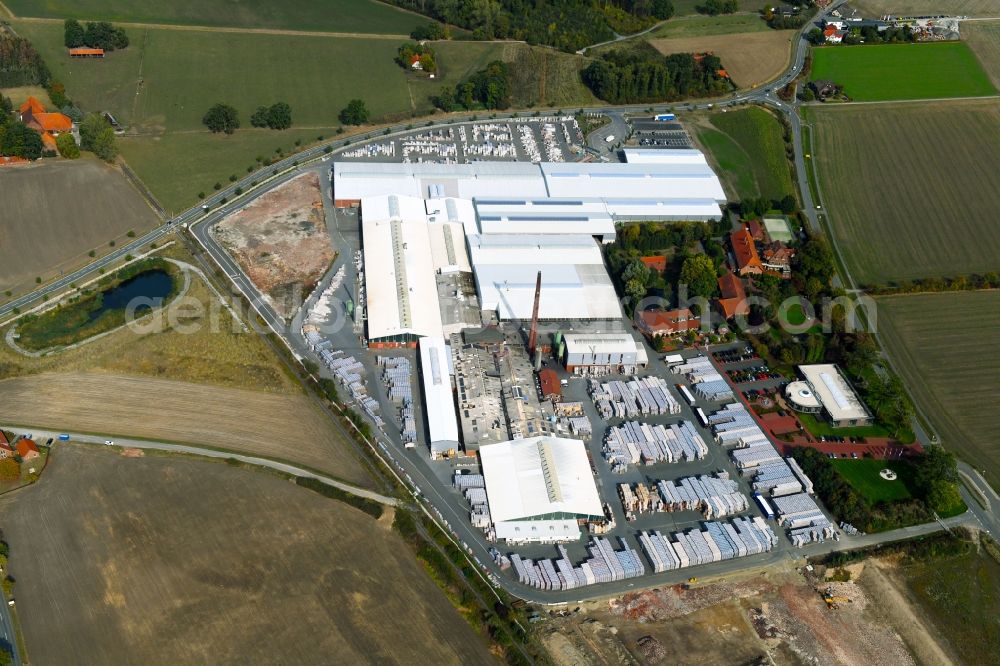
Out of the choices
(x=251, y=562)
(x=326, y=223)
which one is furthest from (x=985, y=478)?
(x=326, y=223)

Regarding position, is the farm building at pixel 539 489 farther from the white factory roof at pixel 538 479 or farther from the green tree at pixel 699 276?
the green tree at pixel 699 276

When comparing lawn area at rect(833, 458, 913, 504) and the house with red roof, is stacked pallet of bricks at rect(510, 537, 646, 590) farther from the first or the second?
the house with red roof

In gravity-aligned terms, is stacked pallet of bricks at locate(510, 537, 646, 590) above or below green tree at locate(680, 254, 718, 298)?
below

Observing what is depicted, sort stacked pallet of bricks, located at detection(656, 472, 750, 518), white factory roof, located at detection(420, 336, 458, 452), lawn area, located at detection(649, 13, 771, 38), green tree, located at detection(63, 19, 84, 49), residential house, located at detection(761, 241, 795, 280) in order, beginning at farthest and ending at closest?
lawn area, located at detection(649, 13, 771, 38)
green tree, located at detection(63, 19, 84, 49)
residential house, located at detection(761, 241, 795, 280)
white factory roof, located at detection(420, 336, 458, 452)
stacked pallet of bricks, located at detection(656, 472, 750, 518)

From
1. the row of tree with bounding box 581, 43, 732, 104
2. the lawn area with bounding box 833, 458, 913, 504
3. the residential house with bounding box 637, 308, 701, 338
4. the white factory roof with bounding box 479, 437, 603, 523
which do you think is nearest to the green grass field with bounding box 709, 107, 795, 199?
the row of tree with bounding box 581, 43, 732, 104

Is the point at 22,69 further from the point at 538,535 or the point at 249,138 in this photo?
the point at 538,535

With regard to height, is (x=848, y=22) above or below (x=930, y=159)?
above
